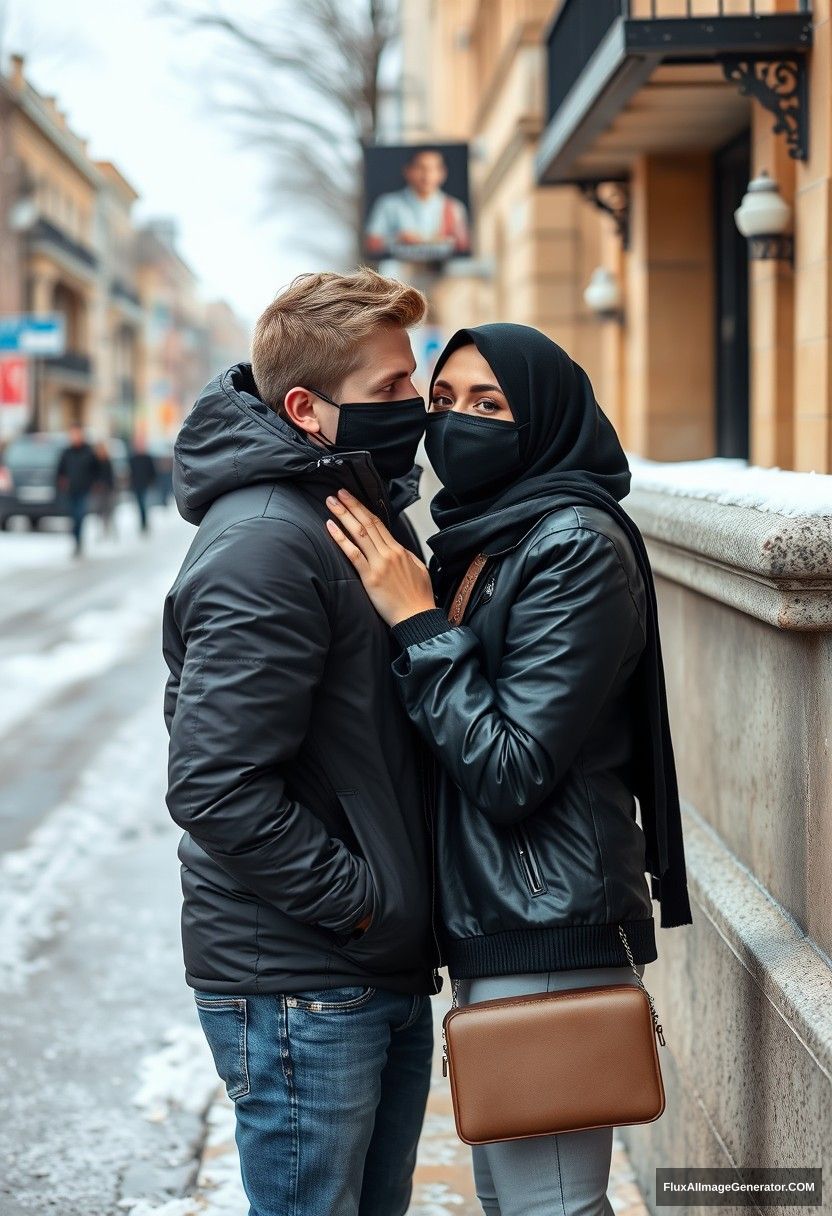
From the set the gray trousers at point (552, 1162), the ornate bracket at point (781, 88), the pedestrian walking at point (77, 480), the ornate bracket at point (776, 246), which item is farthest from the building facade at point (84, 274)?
the gray trousers at point (552, 1162)

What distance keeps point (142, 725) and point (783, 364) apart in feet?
15.6

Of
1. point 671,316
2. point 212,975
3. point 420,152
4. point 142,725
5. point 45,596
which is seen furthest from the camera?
point 420,152

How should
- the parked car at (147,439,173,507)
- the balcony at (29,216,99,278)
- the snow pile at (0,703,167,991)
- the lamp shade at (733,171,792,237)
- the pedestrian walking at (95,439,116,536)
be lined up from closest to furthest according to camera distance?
the snow pile at (0,703,167,991) < the lamp shade at (733,171,792,237) < the pedestrian walking at (95,439,116,536) < the parked car at (147,439,173,507) < the balcony at (29,216,99,278)

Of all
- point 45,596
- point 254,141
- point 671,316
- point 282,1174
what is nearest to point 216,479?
point 282,1174

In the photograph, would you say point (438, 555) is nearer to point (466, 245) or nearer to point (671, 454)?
point (671, 454)

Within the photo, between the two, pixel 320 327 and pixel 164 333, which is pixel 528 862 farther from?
pixel 164 333

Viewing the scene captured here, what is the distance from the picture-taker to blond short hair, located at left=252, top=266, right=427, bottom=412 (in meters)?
2.33

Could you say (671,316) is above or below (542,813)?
above

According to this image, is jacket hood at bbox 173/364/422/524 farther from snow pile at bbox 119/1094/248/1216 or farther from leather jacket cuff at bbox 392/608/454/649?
snow pile at bbox 119/1094/248/1216

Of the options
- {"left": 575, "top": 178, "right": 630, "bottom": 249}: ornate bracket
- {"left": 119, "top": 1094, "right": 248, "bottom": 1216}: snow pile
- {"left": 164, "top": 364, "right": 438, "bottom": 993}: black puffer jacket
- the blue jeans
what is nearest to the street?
{"left": 119, "top": 1094, "right": 248, "bottom": 1216}: snow pile

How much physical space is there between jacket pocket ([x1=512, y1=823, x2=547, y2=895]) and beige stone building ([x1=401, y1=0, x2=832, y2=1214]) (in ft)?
1.48

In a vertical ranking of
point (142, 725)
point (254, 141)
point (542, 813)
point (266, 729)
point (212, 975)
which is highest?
point (254, 141)

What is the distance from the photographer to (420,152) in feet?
65.6

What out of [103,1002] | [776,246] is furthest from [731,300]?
[103,1002]
